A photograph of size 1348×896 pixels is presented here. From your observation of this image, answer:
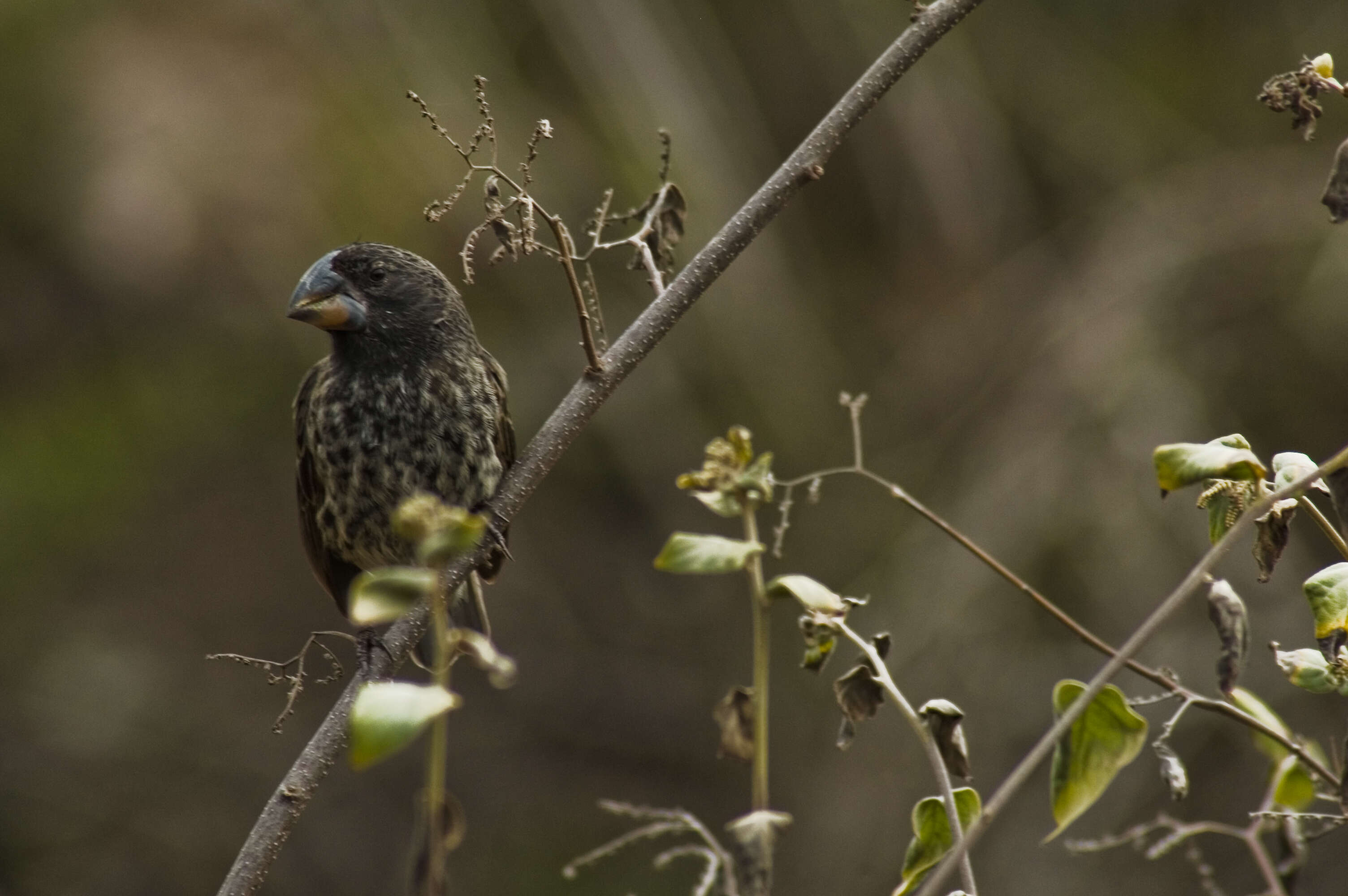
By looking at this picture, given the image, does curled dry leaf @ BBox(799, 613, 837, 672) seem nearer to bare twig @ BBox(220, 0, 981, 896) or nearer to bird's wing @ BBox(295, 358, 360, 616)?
bare twig @ BBox(220, 0, 981, 896)

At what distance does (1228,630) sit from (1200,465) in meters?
0.27

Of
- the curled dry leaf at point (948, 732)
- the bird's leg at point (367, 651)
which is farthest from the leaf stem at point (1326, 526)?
the bird's leg at point (367, 651)

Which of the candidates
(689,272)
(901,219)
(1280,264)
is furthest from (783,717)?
(689,272)

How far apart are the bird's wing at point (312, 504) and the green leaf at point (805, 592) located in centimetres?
194

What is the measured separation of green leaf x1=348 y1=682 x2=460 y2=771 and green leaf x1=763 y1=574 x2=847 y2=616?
0.39 meters

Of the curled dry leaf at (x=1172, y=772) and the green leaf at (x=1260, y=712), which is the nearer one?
the curled dry leaf at (x=1172, y=772)

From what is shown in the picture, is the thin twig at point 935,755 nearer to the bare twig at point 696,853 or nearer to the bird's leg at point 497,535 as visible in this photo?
the bare twig at point 696,853

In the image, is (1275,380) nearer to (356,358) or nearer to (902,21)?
(902,21)

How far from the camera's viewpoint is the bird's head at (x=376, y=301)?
9.12 ft

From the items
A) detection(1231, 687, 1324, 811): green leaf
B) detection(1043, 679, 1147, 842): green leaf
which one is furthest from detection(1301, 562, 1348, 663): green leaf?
detection(1043, 679, 1147, 842): green leaf

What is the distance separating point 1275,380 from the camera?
5.04m

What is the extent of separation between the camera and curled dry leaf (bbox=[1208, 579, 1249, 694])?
1347mm

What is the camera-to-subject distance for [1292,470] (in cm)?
133

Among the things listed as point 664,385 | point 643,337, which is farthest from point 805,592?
point 664,385
